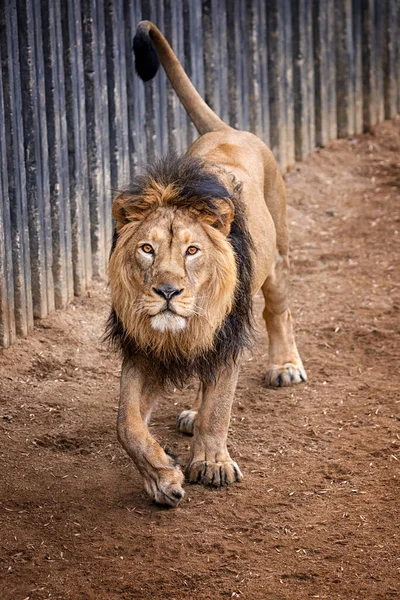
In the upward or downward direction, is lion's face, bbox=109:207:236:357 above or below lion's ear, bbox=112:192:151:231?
below

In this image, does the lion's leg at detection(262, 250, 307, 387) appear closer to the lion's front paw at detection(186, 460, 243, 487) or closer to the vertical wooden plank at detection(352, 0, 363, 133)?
the lion's front paw at detection(186, 460, 243, 487)

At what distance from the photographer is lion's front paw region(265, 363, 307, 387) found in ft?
18.9

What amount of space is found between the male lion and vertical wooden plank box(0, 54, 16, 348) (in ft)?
4.73

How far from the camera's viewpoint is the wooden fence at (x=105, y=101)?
5.89 metres

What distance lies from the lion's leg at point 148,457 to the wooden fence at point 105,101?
1.72 meters

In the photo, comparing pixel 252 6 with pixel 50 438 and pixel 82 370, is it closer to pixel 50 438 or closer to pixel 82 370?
pixel 82 370

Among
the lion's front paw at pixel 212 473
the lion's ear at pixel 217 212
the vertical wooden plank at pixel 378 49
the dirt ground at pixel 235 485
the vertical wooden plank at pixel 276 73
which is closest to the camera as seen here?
the dirt ground at pixel 235 485

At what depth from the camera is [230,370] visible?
457cm

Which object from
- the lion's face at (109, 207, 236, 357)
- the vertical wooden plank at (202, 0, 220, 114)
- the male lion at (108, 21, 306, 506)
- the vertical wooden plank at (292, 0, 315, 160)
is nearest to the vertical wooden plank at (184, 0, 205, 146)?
the vertical wooden plank at (202, 0, 220, 114)

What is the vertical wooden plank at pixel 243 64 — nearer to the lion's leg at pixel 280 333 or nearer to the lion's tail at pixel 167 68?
the lion's tail at pixel 167 68

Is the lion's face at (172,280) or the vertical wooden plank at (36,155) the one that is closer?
the lion's face at (172,280)

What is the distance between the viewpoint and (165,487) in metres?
4.12

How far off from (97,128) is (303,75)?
2.82m

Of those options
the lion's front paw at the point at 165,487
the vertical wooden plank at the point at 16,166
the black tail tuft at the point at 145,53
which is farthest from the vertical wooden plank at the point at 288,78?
the lion's front paw at the point at 165,487
